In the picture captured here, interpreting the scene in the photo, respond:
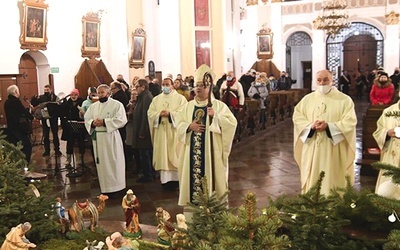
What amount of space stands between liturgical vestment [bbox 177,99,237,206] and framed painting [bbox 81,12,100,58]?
1162cm

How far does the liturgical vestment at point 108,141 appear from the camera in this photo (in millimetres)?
6738

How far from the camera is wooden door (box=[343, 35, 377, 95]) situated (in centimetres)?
2653

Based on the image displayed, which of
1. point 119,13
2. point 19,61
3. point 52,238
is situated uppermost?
point 119,13

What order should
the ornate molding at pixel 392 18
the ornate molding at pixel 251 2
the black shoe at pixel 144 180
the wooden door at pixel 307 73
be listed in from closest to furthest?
the black shoe at pixel 144 180, the ornate molding at pixel 392 18, the ornate molding at pixel 251 2, the wooden door at pixel 307 73

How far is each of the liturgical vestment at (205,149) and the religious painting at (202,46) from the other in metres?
13.6

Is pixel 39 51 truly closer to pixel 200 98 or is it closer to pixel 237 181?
pixel 237 181

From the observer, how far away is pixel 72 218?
3723mm

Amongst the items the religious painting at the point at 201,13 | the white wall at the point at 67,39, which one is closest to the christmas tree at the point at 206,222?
the white wall at the point at 67,39

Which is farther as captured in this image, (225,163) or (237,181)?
(237,181)

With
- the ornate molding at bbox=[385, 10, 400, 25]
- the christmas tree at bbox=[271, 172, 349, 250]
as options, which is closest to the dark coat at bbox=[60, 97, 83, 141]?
the christmas tree at bbox=[271, 172, 349, 250]

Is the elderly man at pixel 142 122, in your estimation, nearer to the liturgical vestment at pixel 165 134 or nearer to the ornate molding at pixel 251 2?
the liturgical vestment at pixel 165 134

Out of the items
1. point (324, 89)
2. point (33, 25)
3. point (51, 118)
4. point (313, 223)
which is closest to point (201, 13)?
point (33, 25)

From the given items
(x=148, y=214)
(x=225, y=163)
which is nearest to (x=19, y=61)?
(x=148, y=214)

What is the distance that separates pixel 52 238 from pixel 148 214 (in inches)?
102
